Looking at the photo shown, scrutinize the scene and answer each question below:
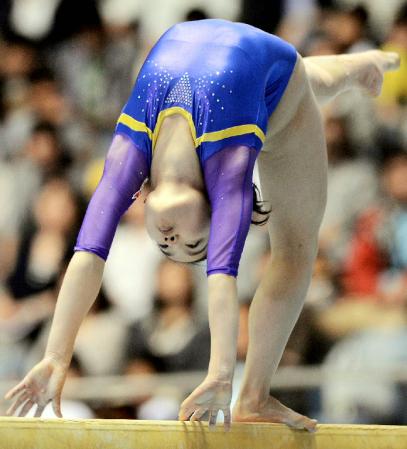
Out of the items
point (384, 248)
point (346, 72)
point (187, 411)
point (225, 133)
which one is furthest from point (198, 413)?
point (384, 248)

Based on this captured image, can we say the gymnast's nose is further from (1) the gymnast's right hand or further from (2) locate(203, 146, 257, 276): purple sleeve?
(1) the gymnast's right hand

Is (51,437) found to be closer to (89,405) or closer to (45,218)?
(89,405)

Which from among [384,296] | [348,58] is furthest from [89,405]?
[348,58]

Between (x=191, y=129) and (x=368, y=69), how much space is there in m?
1.01

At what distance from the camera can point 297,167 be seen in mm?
3023

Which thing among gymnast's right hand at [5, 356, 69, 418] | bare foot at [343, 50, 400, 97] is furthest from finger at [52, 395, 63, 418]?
bare foot at [343, 50, 400, 97]

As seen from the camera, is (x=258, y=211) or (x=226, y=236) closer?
(x=226, y=236)

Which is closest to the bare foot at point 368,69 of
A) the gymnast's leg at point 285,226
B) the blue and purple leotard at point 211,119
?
the gymnast's leg at point 285,226

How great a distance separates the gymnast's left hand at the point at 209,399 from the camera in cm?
232

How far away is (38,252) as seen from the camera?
5.46m

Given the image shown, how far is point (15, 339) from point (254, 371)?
8.26 ft

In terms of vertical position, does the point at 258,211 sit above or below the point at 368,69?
below

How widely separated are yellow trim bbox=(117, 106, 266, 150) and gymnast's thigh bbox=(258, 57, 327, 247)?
315mm

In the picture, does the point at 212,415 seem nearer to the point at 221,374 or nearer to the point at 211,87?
the point at 221,374
